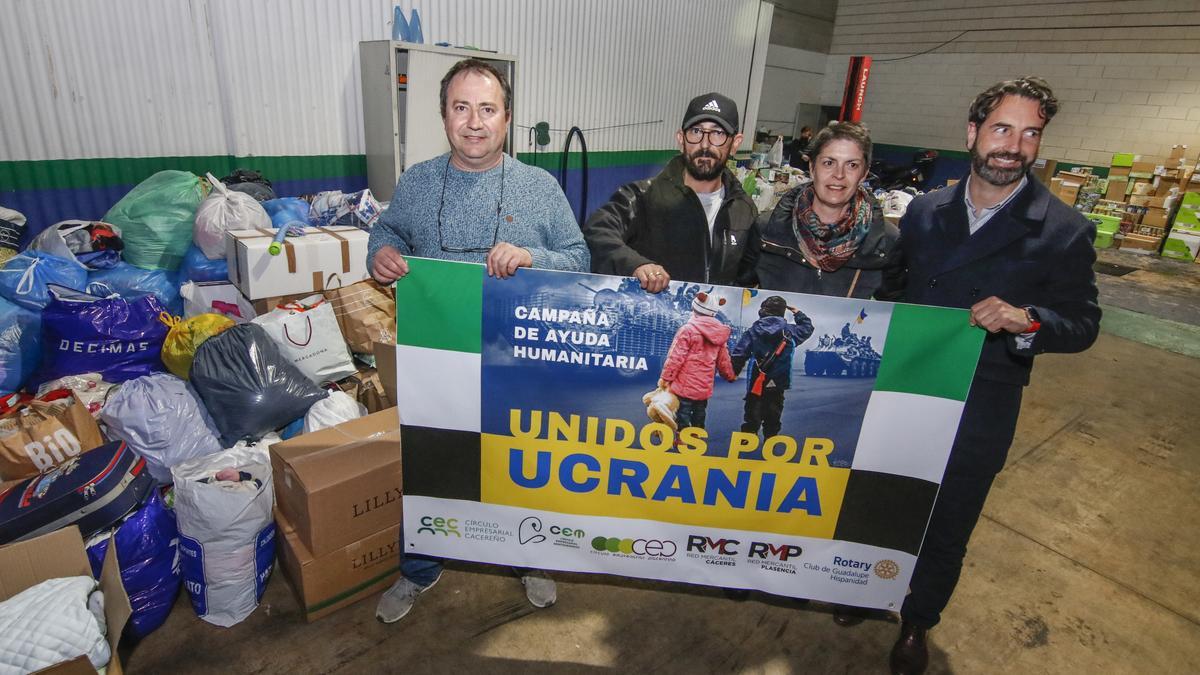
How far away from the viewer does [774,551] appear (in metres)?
1.79

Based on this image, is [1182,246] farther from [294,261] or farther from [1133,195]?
[294,261]

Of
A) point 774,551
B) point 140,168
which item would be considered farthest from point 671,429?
point 140,168

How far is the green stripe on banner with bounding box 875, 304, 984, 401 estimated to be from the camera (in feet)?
5.22

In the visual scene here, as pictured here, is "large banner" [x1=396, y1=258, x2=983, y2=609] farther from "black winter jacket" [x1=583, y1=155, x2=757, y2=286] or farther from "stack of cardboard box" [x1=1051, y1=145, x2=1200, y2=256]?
"stack of cardboard box" [x1=1051, y1=145, x2=1200, y2=256]

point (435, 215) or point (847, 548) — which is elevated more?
point (435, 215)

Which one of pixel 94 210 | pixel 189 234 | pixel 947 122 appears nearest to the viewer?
pixel 189 234

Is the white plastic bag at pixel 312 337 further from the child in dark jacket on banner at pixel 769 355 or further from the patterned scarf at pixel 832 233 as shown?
the patterned scarf at pixel 832 233

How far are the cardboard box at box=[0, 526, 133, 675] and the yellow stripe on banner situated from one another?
3.18 feet

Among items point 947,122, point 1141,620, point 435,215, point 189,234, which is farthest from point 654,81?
point 947,122

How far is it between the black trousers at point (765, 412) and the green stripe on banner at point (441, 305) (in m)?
0.76

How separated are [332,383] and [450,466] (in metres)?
1.48

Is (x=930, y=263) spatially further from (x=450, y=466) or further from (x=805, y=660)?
(x=450, y=466)

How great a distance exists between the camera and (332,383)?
2.96 m

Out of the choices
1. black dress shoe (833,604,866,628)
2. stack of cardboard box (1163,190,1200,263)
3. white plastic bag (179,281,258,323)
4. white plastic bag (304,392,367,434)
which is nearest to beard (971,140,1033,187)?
black dress shoe (833,604,866,628)
